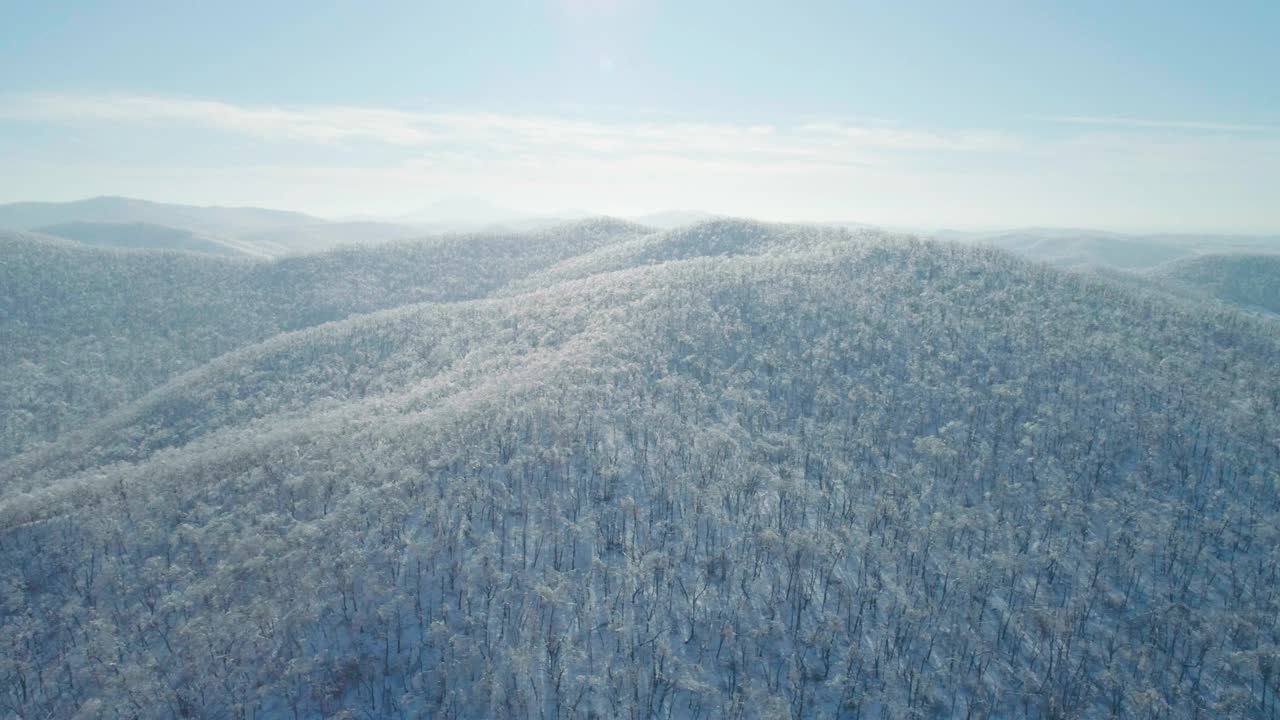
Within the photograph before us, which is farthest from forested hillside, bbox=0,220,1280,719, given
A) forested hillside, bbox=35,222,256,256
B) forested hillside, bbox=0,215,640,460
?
forested hillside, bbox=35,222,256,256

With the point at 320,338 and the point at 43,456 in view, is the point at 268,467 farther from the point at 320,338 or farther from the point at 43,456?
the point at 320,338

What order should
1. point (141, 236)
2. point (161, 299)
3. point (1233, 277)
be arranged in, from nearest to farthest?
1. point (161, 299)
2. point (1233, 277)
3. point (141, 236)

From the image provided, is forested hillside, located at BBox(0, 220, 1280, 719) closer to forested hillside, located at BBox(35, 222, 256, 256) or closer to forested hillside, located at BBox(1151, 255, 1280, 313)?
forested hillside, located at BBox(1151, 255, 1280, 313)

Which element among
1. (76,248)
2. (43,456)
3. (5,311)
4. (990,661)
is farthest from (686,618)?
(76,248)

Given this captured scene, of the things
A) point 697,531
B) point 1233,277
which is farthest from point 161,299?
point 1233,277

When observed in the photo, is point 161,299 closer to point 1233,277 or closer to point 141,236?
point 141,236

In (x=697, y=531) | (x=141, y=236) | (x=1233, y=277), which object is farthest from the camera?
(x=141, y=236)

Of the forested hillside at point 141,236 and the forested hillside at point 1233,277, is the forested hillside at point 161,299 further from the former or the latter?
the forested hillside at point 1233,277

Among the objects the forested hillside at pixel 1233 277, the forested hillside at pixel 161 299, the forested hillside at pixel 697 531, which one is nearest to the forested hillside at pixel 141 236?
the forested hillside at pixel 161 299
